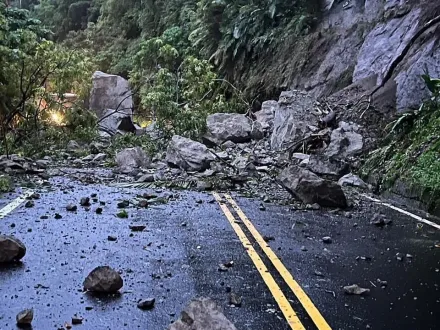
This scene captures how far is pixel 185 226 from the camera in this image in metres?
7.32

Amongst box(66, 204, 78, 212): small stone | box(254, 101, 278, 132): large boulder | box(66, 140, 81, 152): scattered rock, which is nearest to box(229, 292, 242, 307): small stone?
box(66, 204, 78, 212): small stone

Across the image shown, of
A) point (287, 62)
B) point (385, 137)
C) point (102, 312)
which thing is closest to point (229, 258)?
point (102, 312)

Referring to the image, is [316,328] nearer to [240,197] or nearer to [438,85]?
[240,197]

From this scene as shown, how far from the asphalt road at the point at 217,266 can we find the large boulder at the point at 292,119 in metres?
6.93

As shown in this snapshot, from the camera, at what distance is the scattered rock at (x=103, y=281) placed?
4.52 metres

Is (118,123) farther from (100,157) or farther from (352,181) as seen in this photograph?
(352,181)

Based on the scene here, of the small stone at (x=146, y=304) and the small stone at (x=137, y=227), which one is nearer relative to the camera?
the small stone at (x=146, y=304)

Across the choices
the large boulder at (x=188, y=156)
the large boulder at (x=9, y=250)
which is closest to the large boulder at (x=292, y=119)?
the large boulder at (x=188, y=156)

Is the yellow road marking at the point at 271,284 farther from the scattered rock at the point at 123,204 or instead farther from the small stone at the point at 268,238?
the scattered rock at the point at 123,204

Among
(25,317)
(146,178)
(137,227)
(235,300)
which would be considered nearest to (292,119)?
(146,178)

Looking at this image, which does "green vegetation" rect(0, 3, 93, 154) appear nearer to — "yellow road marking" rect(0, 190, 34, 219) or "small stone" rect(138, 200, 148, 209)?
"yellow road marking" rect(0, 190, 34, 219)

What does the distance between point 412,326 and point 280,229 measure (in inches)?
131

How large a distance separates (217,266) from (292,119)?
10829mm

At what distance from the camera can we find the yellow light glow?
51.7 feet
